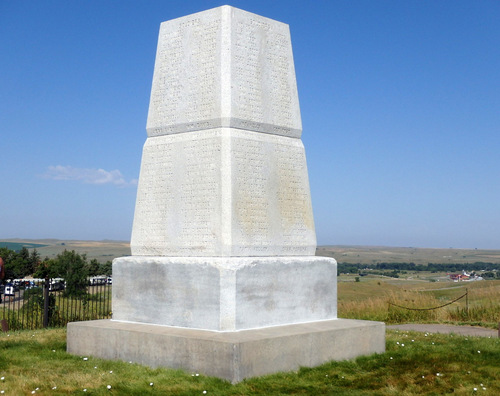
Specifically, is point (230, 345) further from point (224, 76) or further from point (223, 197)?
point (224, 76)

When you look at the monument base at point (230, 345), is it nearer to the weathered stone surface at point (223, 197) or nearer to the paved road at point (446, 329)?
the weathered stone surface at point (223, 197)

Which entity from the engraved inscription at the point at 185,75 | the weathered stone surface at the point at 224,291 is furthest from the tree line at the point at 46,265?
the engraved inscription at the point at 185,75

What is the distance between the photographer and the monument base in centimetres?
790

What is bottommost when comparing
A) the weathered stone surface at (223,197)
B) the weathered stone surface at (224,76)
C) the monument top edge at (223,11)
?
the weathered stone surface at (223,197)

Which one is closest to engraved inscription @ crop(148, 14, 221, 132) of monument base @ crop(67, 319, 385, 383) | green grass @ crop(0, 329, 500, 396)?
monument base @ crop(67, 319, 385, 383)

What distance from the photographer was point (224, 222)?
355 inches

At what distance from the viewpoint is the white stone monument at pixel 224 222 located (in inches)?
345

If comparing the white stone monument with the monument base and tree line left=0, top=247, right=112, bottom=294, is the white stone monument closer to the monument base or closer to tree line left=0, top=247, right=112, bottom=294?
the monument base

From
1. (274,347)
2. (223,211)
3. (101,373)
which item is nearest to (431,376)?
(274,347)

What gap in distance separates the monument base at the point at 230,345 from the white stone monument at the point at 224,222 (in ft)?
0.07

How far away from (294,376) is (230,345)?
104 centimetres

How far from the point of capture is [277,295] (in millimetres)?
9312

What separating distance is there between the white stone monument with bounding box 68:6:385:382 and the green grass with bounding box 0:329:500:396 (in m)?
0.30

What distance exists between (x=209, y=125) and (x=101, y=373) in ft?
11.8
